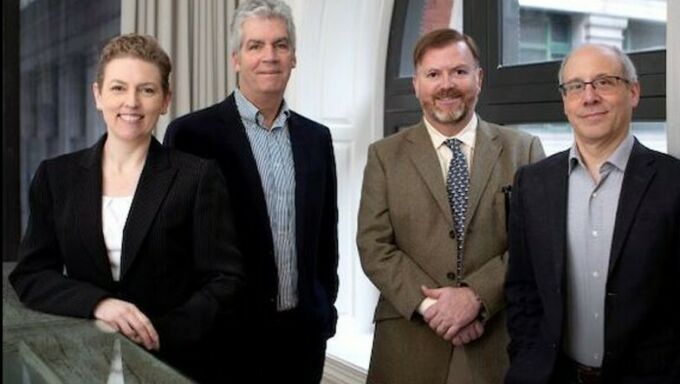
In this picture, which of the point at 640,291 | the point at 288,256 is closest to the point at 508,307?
the point at 640,291

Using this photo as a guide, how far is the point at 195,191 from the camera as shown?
66.7 inches

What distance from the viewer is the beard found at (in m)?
2.15

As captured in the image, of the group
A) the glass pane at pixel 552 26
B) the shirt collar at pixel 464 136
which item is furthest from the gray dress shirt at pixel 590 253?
the glass pane at pixel 552 26

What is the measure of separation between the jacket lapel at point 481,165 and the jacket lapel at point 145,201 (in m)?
0.83

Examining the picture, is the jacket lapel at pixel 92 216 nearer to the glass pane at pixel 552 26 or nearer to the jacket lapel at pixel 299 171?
the jacket lapel at pixel 299 171

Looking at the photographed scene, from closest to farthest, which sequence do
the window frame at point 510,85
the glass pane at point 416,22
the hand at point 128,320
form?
the hand at point 128,320 < the window frame at point 510,85 < the glass pane at point 416,22

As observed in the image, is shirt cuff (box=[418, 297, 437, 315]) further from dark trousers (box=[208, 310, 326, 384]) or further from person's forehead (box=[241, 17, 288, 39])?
person's forehead (box=[241, 17, 288, 39])

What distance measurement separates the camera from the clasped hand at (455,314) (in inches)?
82.0

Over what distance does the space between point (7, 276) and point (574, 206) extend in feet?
4.13

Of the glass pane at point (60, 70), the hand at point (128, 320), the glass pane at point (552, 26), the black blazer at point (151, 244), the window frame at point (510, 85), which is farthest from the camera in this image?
the glass pane at point (60, 70)

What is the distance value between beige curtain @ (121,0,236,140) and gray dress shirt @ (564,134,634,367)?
8.45ft

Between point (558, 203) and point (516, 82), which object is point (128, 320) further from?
point (516, 82)

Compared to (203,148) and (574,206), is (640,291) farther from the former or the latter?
(203,148)

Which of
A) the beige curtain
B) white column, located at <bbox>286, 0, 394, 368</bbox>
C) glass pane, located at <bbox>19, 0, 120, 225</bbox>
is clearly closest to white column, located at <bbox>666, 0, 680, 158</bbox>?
white column, located at <bbox>286, 0, 394, 368</bbox>
